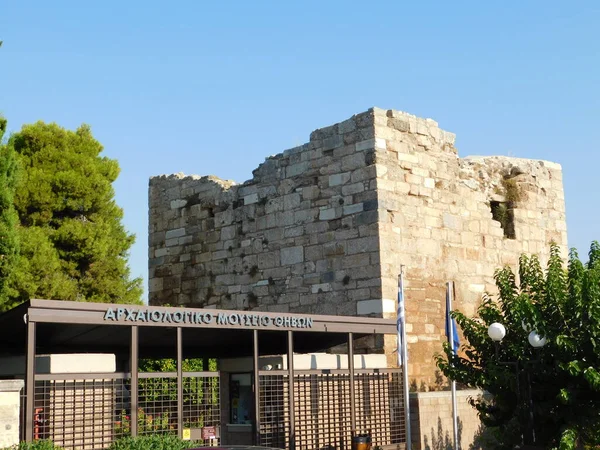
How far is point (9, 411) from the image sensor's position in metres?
10.6

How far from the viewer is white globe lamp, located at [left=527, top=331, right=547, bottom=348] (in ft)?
40.2

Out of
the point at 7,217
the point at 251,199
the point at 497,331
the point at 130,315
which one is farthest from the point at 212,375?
the point at 7,217

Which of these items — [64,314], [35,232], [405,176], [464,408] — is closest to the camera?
[64,314]

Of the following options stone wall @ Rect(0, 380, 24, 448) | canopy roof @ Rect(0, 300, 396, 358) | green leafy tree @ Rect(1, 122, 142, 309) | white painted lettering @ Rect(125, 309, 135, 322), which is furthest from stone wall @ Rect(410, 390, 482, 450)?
green leafy tree @ Rect(1, 122, 142, 309)

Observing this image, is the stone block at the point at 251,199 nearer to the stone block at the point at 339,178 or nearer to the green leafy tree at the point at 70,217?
the stone block at the point at 339,178

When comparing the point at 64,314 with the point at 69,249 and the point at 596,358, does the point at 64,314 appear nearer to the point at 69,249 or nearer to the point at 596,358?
the point at 596,358

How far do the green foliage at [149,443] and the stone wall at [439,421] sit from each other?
5.68m

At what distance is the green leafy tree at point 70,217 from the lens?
24.8 metres

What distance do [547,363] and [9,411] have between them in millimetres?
7514

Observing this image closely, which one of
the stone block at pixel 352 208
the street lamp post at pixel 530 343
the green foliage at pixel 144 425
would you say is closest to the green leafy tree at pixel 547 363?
the street lamp post at pixel 530 343

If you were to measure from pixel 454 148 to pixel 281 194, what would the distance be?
4112 mm

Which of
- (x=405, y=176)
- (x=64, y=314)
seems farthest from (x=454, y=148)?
(x=64, y=314)

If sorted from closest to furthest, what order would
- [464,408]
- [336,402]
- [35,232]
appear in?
[336,402] → [464,408] → [35,232]

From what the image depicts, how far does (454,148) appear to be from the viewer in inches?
794
